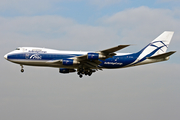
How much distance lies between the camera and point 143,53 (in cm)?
5025

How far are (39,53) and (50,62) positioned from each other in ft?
7.64

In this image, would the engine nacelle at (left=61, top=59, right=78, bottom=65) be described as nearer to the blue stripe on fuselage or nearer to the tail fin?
the blue stripe on fuselage

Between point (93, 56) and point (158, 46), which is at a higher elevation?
point (158, 46)

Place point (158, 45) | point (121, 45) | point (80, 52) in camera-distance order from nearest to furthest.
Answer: point (121, 45), point (80, 52), point (158, 45)

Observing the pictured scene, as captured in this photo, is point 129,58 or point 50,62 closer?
point 50,62

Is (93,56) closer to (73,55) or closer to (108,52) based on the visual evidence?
(108,52)

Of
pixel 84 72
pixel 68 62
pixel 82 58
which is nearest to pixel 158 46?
pixel 84 72

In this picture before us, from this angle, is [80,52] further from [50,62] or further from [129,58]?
[129,58]

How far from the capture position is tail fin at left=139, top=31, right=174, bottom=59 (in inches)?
1984

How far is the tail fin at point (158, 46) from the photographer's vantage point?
50.4m

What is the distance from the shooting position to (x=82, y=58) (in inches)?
1767

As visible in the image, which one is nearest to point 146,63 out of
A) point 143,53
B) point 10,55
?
point 143,53

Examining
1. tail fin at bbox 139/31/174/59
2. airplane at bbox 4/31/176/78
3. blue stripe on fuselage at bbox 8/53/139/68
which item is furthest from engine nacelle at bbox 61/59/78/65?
tail fin at bbox 139/31/174/59

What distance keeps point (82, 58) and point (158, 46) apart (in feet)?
49.3
